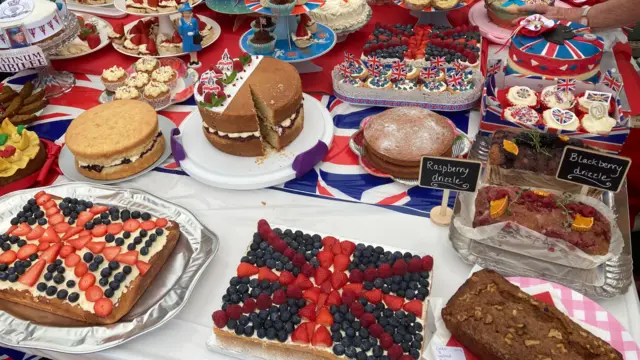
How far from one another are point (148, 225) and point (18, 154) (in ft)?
3.54

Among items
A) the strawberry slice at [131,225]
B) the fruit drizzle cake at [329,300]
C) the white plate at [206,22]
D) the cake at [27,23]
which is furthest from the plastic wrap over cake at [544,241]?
the cake at [27,23]

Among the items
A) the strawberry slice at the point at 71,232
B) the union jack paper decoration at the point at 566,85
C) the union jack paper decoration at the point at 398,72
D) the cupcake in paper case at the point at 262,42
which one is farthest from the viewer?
the cupcake in paper case at the point at 262,42

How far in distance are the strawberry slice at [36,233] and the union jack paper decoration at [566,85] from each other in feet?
10.0

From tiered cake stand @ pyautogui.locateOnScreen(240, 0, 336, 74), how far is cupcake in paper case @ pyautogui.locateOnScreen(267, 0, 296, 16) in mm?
62

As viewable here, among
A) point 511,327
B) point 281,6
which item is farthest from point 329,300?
point 281,6

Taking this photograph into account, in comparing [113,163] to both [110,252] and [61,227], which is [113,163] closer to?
[61,227]

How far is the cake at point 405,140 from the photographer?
2.68 m

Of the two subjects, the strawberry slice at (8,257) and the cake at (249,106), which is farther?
the cake at (249,106)

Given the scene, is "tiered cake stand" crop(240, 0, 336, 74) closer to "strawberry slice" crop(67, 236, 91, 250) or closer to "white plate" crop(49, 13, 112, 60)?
"white plate" crop(49, 13, 112, 60)

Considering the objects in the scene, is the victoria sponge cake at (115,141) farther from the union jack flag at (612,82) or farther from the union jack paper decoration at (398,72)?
the union jack flag at (612,82)

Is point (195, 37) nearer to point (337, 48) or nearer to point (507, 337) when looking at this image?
point (337, 48)

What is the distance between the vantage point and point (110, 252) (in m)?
2.26

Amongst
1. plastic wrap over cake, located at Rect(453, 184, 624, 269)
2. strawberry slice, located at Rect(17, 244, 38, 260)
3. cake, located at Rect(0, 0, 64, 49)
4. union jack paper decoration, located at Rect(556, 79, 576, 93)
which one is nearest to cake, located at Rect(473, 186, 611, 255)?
plastic wrap over cake, located at Rect(453, 184, 624, 269)

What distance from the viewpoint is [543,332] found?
6.01ft
